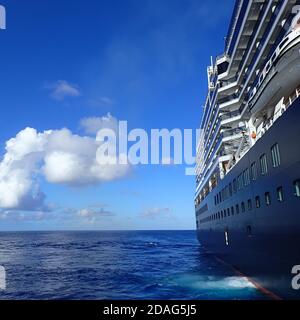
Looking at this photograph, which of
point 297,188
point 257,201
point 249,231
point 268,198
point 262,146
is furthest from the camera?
point 249,231

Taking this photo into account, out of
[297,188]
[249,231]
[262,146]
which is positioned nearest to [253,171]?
[262,146]

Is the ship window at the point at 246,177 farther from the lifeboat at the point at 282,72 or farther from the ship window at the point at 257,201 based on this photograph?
the lifeboat at the point at 282,72

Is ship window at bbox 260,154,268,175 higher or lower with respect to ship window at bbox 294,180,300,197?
higher

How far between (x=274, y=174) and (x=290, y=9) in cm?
963

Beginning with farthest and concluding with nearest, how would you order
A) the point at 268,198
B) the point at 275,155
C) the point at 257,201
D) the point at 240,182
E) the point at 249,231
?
the point at 240,182 → the point at 249,231 → the point at 257,201 → the point at 268,198 → the point at 275,155

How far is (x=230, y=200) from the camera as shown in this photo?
26422mm

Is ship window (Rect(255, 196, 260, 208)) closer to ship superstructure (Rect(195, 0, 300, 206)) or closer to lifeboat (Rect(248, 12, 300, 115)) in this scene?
ship superstructure (Rect(195, 0, 300, 206))

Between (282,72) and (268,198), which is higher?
(282,72)

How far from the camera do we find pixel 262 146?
1706 centimetres

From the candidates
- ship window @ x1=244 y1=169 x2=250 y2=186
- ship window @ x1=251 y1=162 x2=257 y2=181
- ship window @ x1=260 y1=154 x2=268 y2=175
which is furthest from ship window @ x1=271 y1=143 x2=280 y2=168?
ship window @ x1=244 y1=169 x2=250 y2=186

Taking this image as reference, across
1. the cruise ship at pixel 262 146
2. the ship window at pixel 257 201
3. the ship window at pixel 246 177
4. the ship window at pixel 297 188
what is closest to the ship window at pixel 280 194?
the cruise ship at pixel 262 146

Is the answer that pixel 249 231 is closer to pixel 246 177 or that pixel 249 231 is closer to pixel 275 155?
pixel 246 177

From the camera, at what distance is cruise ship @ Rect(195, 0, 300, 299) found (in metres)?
13.4
